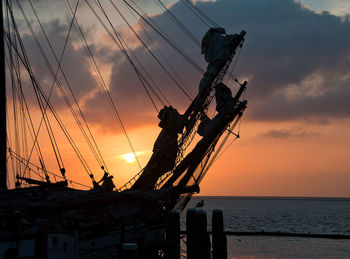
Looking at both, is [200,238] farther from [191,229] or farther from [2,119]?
[2,119]

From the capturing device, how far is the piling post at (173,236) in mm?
25141

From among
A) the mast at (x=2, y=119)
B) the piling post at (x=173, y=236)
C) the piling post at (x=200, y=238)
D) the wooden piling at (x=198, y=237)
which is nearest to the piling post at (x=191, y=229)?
the wooden piling at (x=198, y=237)

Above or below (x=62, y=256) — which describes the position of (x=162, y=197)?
above

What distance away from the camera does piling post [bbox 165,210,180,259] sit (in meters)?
25.1

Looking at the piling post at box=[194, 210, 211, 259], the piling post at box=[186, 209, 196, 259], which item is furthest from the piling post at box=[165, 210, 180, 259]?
the piling post at box=[194, 210, 211, 259]

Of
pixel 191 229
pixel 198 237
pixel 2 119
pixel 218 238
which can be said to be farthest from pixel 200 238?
pixel 2 119

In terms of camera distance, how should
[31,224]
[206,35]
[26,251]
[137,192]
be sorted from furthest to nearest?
[206,35] < [137,192] < [31,224] < [26,251]

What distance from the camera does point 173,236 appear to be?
83.7 feet

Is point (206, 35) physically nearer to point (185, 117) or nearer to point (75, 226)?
point (185, 117)

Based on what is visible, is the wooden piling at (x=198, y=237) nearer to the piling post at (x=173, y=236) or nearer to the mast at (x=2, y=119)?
the piling post at (x=173, y=236)

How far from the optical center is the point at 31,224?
20.5 meters

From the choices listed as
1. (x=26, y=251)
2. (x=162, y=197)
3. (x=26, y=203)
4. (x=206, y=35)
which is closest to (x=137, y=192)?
(x=162, y=197)

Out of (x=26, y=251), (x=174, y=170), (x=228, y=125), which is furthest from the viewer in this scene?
(x=228, y=125)

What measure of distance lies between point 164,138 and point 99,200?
10.6m
